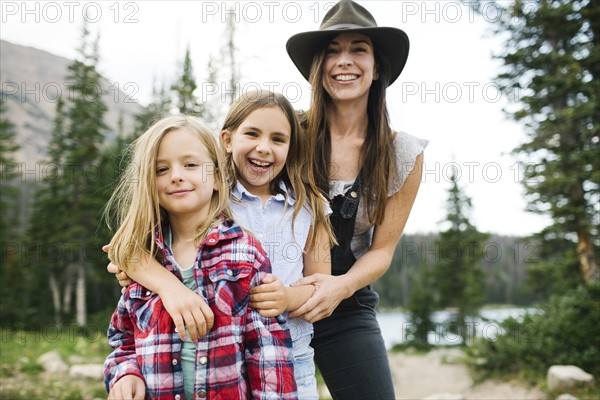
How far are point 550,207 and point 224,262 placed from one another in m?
11.7

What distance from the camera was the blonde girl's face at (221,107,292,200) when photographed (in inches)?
84.7

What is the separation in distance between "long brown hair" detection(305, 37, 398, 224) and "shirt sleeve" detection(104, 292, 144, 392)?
1156mm

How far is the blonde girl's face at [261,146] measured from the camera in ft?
7.06

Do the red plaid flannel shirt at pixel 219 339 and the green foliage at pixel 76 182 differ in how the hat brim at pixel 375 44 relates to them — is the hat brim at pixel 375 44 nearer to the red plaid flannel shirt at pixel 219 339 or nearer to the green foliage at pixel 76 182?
the red plaid flannel shirt at pixel 219 339

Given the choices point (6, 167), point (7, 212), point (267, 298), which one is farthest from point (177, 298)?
point (7, 212)

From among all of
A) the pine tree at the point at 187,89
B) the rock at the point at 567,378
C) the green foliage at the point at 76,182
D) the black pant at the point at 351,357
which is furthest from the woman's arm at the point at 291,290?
the green foliage at the point at 76,182

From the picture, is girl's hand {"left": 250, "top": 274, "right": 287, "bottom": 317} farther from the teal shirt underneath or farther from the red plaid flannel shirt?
the teal shirt underneath

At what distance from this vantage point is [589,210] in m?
11.3

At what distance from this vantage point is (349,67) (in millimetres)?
2602

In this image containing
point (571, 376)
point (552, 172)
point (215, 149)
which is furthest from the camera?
point (552, 172)

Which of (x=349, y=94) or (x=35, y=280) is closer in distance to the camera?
(x=349, y=94)

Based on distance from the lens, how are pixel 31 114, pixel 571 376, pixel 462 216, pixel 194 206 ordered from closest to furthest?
pixel 194 206
pixel 571 376
pixel 462 216
pixel 31 114

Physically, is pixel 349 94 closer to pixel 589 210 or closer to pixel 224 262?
pixel 224 262

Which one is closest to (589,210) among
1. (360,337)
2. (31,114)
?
(360,337)
